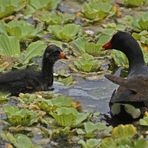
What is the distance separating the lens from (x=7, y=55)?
1061cm

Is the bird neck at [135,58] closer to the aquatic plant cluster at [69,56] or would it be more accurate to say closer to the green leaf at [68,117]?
the aquatic plant cluster at [69,56]

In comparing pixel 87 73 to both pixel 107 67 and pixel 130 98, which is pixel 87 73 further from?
pixel 130 98

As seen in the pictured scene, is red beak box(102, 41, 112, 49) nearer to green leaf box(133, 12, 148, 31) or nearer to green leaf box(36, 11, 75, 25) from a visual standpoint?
green leaf box(133, 12, 148, 31)

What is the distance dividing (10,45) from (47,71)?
830 mm

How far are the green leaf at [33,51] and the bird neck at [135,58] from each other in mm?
1043

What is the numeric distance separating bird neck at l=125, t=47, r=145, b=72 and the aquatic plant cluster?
0.37 meters

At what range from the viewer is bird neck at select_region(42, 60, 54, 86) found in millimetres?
9875

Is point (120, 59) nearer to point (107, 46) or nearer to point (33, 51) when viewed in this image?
point (107, 46)

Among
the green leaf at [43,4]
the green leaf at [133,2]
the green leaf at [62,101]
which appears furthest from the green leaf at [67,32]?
the green leaf at [62,101]

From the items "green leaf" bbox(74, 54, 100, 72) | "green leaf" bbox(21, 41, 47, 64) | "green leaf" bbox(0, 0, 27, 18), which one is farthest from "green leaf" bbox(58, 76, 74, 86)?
"green leaf" bbox(0, 0, 27, 18)

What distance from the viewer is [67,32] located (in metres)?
11.2

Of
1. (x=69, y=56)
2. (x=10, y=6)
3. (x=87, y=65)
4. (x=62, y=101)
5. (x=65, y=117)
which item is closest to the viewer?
(x=65, y=117)

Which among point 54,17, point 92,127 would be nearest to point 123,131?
point 92,127

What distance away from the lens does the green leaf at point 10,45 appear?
1061 centimetres
